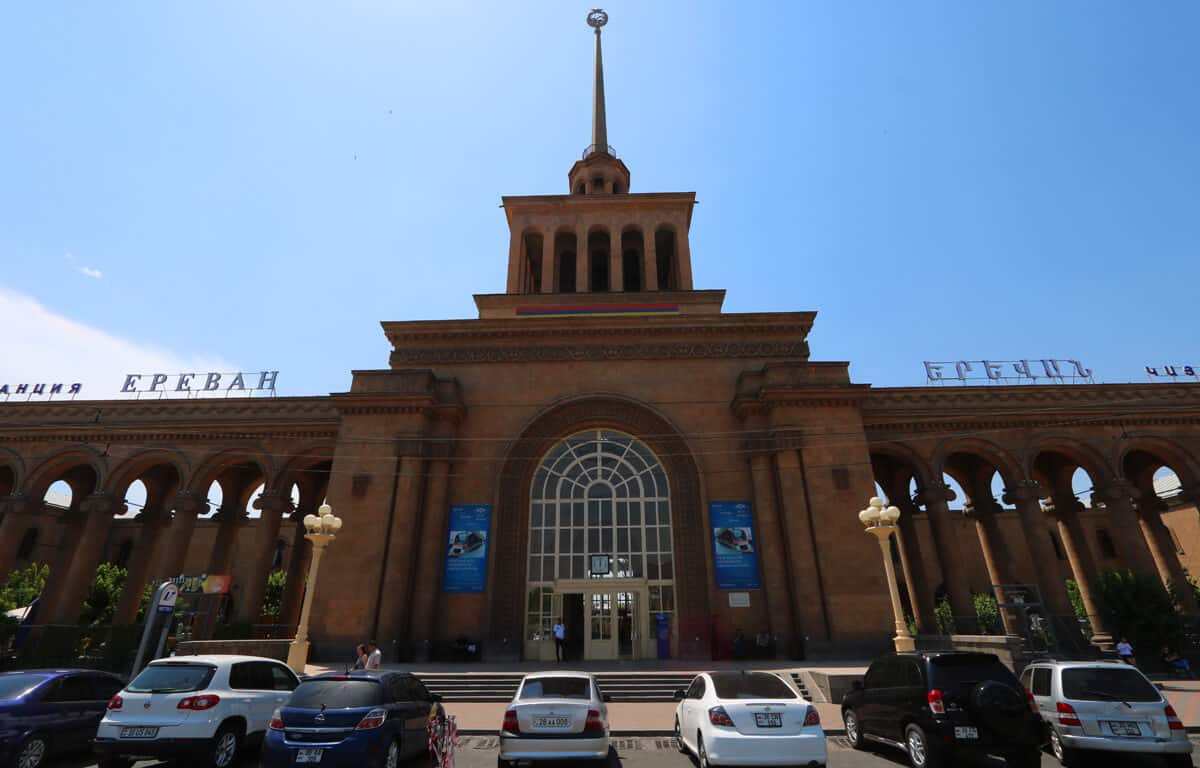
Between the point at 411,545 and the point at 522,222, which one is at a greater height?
the point at 522,222

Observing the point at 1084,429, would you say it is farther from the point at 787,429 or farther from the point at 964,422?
the point at 787,429

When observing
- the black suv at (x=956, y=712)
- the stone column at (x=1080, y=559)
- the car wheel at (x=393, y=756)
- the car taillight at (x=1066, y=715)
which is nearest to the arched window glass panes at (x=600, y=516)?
the black suv at (x=956, y=712)

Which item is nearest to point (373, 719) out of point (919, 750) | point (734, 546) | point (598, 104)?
point (919, 750)

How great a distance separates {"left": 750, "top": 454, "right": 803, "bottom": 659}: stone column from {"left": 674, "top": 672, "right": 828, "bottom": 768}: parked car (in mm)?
13397

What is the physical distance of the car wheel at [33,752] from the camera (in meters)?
8.84

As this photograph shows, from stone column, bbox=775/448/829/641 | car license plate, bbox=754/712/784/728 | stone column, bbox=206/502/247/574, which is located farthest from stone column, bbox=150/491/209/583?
car license plate, bbox=754/712/784/728

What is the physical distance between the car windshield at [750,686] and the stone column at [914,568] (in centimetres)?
2022

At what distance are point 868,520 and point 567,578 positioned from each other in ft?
38.8

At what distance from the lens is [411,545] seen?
22.3m

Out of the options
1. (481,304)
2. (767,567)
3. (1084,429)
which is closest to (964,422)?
(1084,429)

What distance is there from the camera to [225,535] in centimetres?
2798

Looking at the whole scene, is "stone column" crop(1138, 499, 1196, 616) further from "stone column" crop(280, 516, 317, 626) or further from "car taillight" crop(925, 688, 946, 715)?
A: "stone column" crop(280, 516, 317, 626)

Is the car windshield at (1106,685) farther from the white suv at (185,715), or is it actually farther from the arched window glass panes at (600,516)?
the arched window glass panes at (600,516)

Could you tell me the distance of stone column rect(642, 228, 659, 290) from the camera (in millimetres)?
31453
